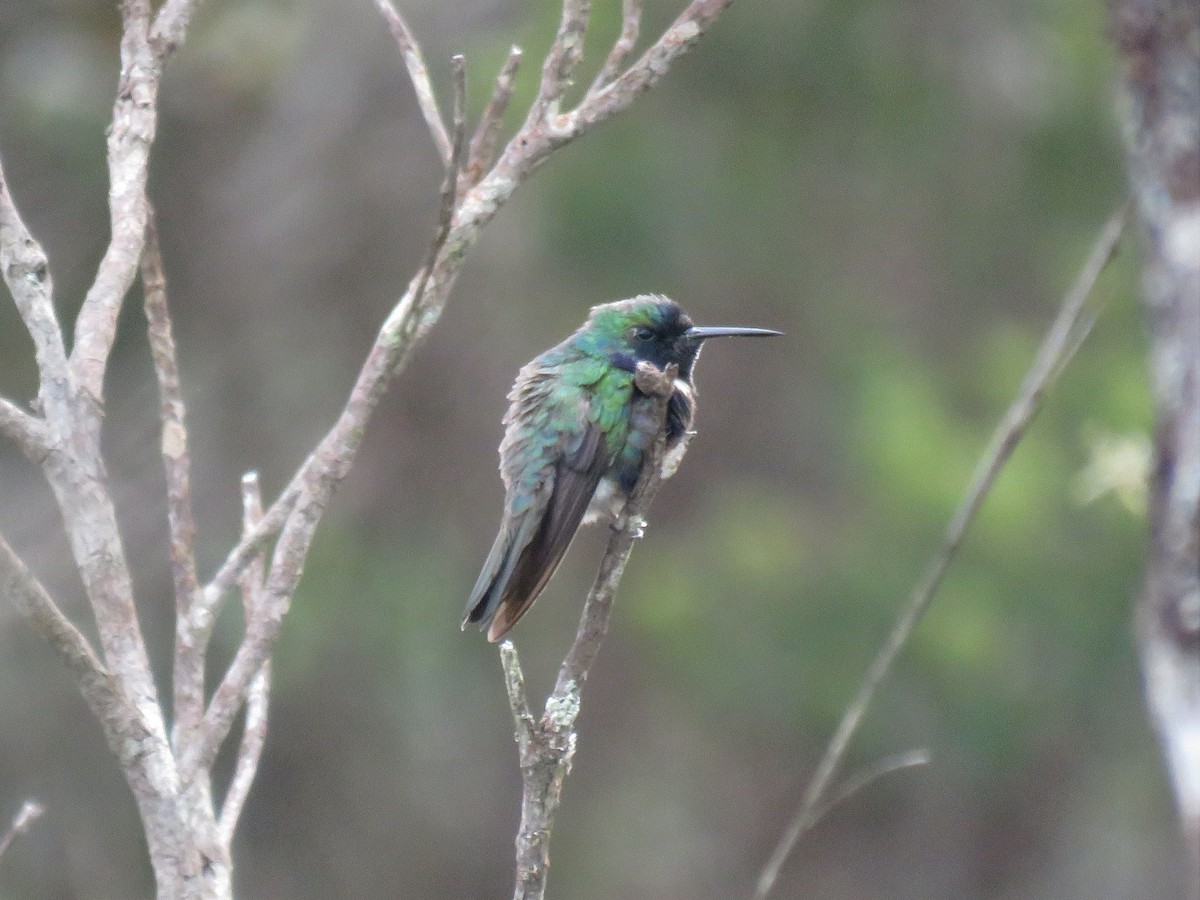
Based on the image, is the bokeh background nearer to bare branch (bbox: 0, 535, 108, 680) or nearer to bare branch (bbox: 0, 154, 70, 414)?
bare branch (bbox: 0, 154, 70, 414)

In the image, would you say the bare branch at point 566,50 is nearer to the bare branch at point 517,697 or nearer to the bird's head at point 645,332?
the bare branch at point 517,697

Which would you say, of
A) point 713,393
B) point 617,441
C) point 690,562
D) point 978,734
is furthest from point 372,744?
point 617,441

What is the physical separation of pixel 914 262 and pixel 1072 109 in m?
2.14

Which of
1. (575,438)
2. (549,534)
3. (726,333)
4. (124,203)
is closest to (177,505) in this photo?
(124,203)

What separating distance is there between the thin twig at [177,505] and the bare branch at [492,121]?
2.19ft

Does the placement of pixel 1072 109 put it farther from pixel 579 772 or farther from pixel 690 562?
pixel 579 772

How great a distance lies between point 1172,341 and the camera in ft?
8.69

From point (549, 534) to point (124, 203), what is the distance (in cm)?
186

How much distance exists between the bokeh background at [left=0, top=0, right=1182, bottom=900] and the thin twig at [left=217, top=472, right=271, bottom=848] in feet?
17.7

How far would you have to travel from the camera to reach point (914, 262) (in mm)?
12031

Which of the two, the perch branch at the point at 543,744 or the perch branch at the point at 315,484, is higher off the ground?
the perch branch at the point at 315,484

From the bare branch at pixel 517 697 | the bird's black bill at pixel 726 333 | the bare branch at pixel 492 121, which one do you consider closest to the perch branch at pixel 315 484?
the bare branch at pixel 492 121

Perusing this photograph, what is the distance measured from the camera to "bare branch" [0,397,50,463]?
100 inches

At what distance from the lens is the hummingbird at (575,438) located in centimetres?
437
